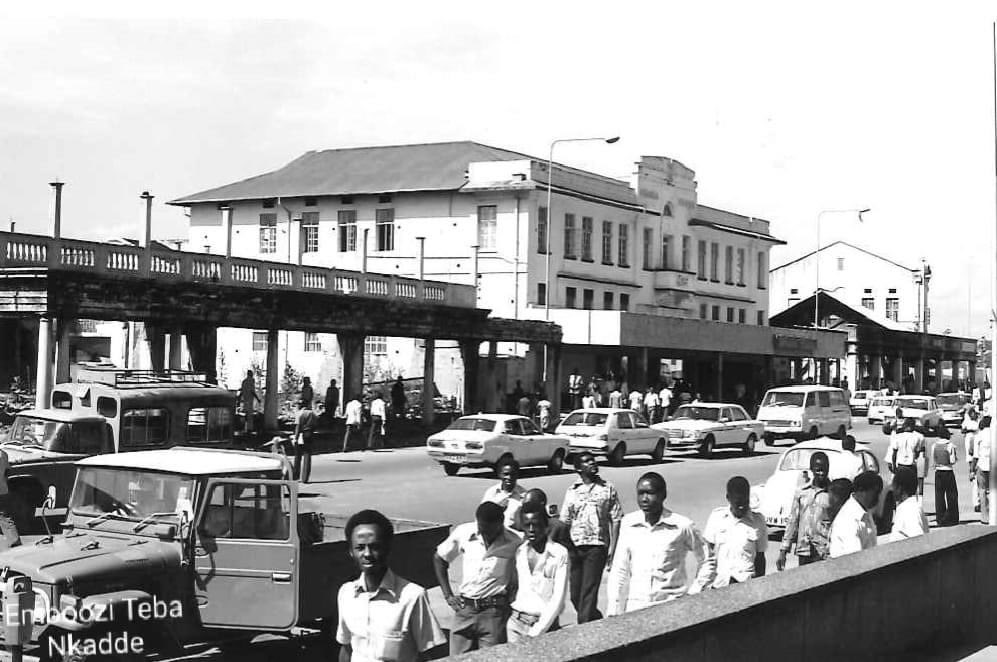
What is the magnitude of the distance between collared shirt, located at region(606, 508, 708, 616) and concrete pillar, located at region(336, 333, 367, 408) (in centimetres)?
2988

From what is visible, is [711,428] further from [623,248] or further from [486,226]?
[623,248]

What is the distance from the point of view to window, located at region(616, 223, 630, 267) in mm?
62000

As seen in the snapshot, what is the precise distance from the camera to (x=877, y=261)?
4168 inches

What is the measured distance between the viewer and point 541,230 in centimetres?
5603

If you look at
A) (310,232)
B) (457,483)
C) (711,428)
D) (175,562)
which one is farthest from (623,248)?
(175,562)

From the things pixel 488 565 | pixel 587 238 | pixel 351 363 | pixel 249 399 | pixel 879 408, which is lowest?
pixel 488 565

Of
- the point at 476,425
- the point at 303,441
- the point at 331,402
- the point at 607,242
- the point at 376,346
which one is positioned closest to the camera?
the point at 303,441

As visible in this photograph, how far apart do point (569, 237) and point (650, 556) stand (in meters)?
49.9

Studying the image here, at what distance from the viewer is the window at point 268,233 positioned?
62.4 meters

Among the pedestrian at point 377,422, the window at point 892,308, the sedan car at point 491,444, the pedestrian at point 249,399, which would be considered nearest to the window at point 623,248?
the pedestrian at point 377,422

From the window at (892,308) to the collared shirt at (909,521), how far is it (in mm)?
98449

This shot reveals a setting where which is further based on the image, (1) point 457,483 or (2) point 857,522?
(1) point 457,483

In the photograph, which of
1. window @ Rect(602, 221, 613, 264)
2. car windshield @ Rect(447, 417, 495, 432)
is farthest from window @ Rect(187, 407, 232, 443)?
window @ Rect(602, 221, 613, 264)

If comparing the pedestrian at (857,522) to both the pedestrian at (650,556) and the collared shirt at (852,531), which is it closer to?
the collared shirt at (852,531)
